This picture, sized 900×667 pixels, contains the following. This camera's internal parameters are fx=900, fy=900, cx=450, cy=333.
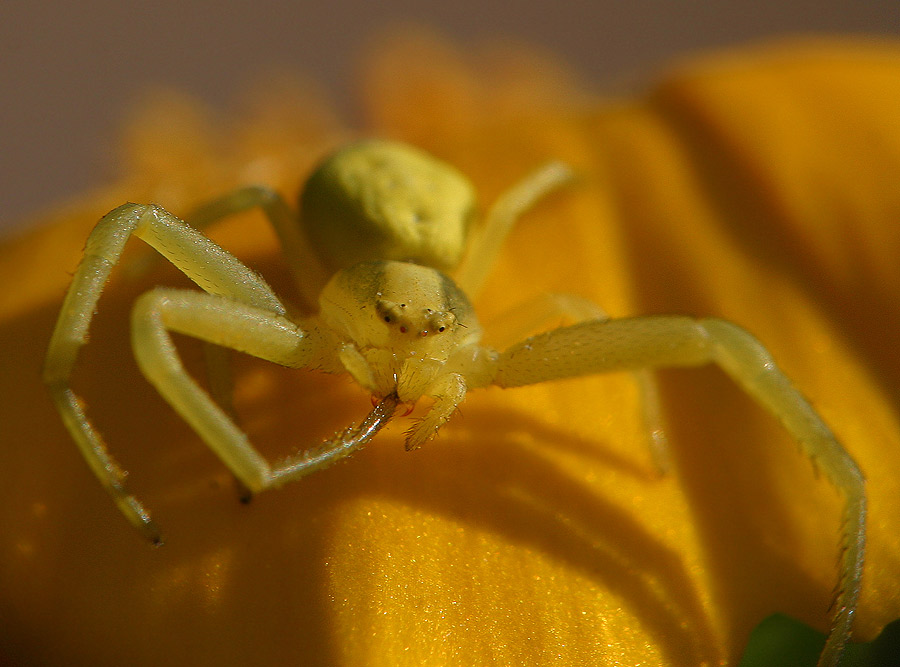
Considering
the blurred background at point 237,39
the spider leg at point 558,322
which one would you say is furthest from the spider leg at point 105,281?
the blurred background at point 237,39

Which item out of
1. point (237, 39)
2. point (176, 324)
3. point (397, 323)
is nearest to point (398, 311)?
point (397, 323)

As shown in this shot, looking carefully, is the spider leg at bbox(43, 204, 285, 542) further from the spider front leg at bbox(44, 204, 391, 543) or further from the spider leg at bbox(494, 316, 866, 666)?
the spider leg at bbox(494, 316, 866, 666)

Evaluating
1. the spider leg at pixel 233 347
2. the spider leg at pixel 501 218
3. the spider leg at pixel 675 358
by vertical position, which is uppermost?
the spider leg at pixel 233 347

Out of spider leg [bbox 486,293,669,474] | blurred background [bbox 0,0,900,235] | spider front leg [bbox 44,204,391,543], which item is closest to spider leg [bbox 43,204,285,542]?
spider front leg [bbox 44,204,391,543]

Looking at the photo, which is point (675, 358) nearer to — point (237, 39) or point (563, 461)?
point (563, 461)

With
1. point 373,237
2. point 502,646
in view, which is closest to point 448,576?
point 502,646

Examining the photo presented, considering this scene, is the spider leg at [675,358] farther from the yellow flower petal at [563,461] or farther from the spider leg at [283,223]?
the spider leg at [283,223]

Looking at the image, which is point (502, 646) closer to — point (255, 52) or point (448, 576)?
point (448, 576)
